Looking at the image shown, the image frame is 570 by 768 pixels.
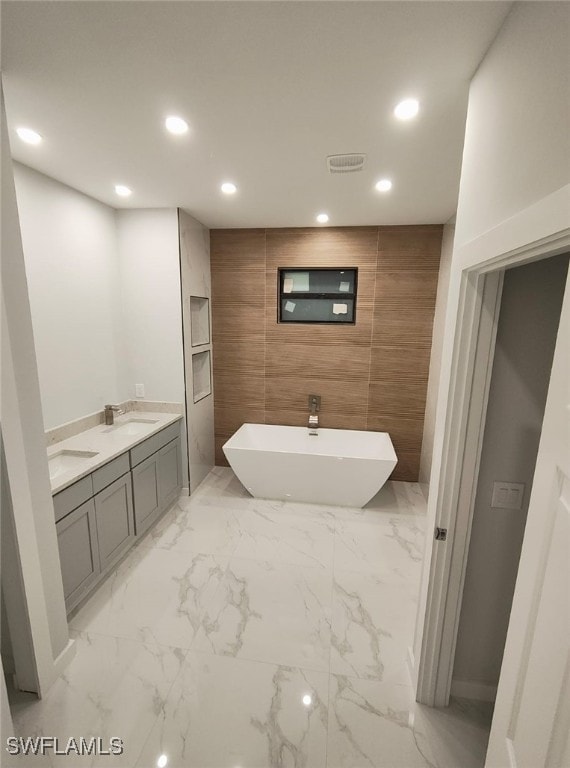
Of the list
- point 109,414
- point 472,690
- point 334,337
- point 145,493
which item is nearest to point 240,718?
point 472,690

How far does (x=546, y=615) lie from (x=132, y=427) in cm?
303

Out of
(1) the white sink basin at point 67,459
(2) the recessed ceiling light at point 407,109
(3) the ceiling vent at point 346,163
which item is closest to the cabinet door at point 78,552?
(1) the white sink basin at point 67,459

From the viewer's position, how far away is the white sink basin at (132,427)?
2877 mm

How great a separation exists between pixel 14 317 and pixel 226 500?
8.32 ft

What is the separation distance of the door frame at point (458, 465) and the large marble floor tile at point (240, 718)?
0.56 meters

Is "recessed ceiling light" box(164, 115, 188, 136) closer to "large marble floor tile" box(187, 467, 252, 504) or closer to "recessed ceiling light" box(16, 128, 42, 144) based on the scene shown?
"recessed ceiling light" box(16, 128, 42, 144)

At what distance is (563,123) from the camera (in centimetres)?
72

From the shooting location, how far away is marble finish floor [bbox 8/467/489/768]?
4.76ft

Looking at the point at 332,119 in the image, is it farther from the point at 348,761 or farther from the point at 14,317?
the point at 348,761

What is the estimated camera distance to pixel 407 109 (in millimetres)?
A: 1493

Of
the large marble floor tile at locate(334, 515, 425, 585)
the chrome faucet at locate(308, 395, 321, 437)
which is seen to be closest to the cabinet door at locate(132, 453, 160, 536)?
the large marble floor tile at locate(334, 515, 425, 585)

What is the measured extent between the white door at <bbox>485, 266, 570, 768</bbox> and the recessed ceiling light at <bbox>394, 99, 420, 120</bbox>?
4.35 ft

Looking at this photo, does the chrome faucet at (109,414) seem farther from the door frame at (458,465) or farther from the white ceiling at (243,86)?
the door frame at (458,465)

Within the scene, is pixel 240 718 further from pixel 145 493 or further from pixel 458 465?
pixel 145 493
